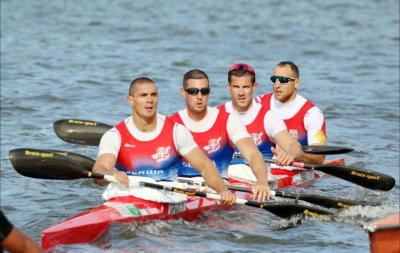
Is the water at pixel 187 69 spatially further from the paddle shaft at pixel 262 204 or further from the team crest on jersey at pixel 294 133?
the team crest on jersey at pixel 294 133

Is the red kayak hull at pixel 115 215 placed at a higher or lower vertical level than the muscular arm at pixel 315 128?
lower

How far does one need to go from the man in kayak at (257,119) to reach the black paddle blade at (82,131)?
65.2 inches

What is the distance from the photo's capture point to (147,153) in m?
11.7

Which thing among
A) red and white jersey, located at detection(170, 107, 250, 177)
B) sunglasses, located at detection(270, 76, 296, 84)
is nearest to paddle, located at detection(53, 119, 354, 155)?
sunglasses, located at detection(270, 76, 296, 84)

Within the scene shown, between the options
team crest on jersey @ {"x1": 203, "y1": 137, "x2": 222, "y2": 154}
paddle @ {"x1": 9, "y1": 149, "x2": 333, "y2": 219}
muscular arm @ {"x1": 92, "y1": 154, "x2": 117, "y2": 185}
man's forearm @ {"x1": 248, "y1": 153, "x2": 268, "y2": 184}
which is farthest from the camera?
team crest on jersey @ {"x1": 203, "y1": 137, "x2": 222, "y2": 154}

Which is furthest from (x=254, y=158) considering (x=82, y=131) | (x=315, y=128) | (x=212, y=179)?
(x=82, y=131)

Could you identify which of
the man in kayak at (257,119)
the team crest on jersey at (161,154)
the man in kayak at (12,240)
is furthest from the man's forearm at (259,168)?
the man in kayak at (12,240)

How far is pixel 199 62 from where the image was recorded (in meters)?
27.0

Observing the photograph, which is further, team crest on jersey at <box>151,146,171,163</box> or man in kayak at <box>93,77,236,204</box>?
team crest on jersey at <box>151,146,171,163</box>

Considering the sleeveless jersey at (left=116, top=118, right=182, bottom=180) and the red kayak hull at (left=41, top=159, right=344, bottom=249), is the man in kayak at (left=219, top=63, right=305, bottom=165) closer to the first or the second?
the red kayak hull at (left=41, top=159, right=344, bottom=249)

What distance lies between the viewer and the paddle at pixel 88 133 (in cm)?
1402

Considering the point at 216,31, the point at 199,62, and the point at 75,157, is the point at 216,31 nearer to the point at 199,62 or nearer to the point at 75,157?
the point at 199,62

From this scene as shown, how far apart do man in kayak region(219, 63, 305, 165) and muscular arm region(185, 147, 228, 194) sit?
1988mm

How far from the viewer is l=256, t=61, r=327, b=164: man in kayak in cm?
1471
